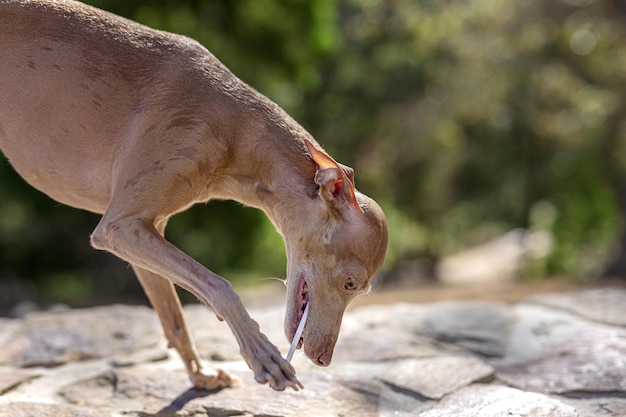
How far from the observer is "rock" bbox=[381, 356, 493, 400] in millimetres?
4117

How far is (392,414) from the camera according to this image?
384 centimetres

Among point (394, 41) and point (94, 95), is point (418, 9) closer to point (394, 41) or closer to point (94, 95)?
point (394, 41)

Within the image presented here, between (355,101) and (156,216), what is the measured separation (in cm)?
1316

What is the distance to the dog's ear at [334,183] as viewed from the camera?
3.41 m

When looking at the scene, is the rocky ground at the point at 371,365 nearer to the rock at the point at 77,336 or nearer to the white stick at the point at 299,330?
the rock at the point at 77,336

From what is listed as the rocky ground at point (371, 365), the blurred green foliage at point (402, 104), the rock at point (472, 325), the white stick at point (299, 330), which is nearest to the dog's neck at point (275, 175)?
the white stick at point (299, 330)

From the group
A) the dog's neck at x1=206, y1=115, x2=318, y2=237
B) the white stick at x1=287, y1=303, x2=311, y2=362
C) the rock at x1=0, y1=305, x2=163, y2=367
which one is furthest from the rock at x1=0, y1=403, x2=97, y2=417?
the dog's neck at x1=206, y1=115, x2=318, y2=237

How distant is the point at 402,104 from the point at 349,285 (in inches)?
513

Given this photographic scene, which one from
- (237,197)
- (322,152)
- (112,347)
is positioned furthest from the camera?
(112,347)

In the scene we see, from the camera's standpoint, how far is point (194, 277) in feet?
10.8

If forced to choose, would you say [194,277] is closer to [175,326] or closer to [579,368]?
[175,326]

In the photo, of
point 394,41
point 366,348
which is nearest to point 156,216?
point 366,348

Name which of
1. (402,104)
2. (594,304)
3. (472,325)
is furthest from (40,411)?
(402,104)

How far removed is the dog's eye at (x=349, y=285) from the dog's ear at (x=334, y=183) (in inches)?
12.7
